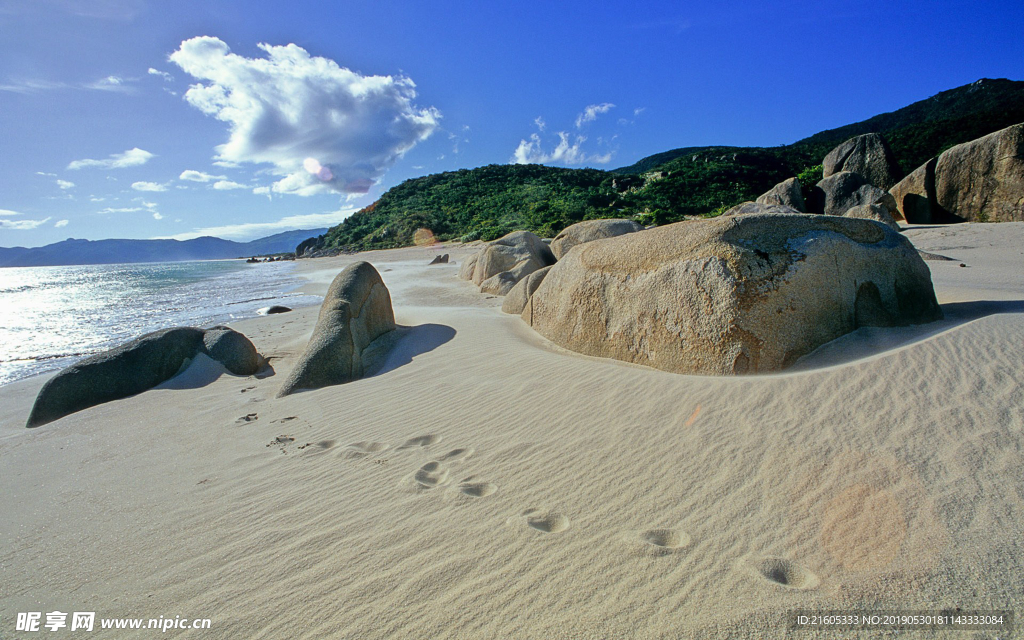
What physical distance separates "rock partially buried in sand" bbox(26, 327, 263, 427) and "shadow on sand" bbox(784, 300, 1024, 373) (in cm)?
632

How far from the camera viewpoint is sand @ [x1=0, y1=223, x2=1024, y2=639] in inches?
72.7

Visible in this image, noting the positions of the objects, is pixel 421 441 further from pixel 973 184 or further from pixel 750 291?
pixel 973 184

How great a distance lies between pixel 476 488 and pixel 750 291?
275 cm

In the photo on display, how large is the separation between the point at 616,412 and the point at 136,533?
9.97ft

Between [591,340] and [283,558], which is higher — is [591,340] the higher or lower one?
the higher one

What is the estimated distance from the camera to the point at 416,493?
2.72 meters

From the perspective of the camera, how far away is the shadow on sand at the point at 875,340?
3.68 metres

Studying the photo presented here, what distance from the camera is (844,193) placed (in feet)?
54.4

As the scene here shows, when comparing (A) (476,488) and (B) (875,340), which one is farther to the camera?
(B) (875,340)

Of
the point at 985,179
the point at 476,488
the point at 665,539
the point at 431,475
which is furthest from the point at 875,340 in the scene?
the point at 985,179

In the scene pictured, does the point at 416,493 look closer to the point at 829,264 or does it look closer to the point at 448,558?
the point at 448,558

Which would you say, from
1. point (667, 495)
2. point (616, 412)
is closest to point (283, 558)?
point (667, 495)

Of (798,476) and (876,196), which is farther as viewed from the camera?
(876,196)

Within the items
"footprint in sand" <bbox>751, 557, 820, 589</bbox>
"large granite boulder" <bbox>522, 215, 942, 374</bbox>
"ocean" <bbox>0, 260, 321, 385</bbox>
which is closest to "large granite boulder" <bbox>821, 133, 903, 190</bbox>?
"large granite boulder" <bbox>522, 215, 942, 374</bbox>
